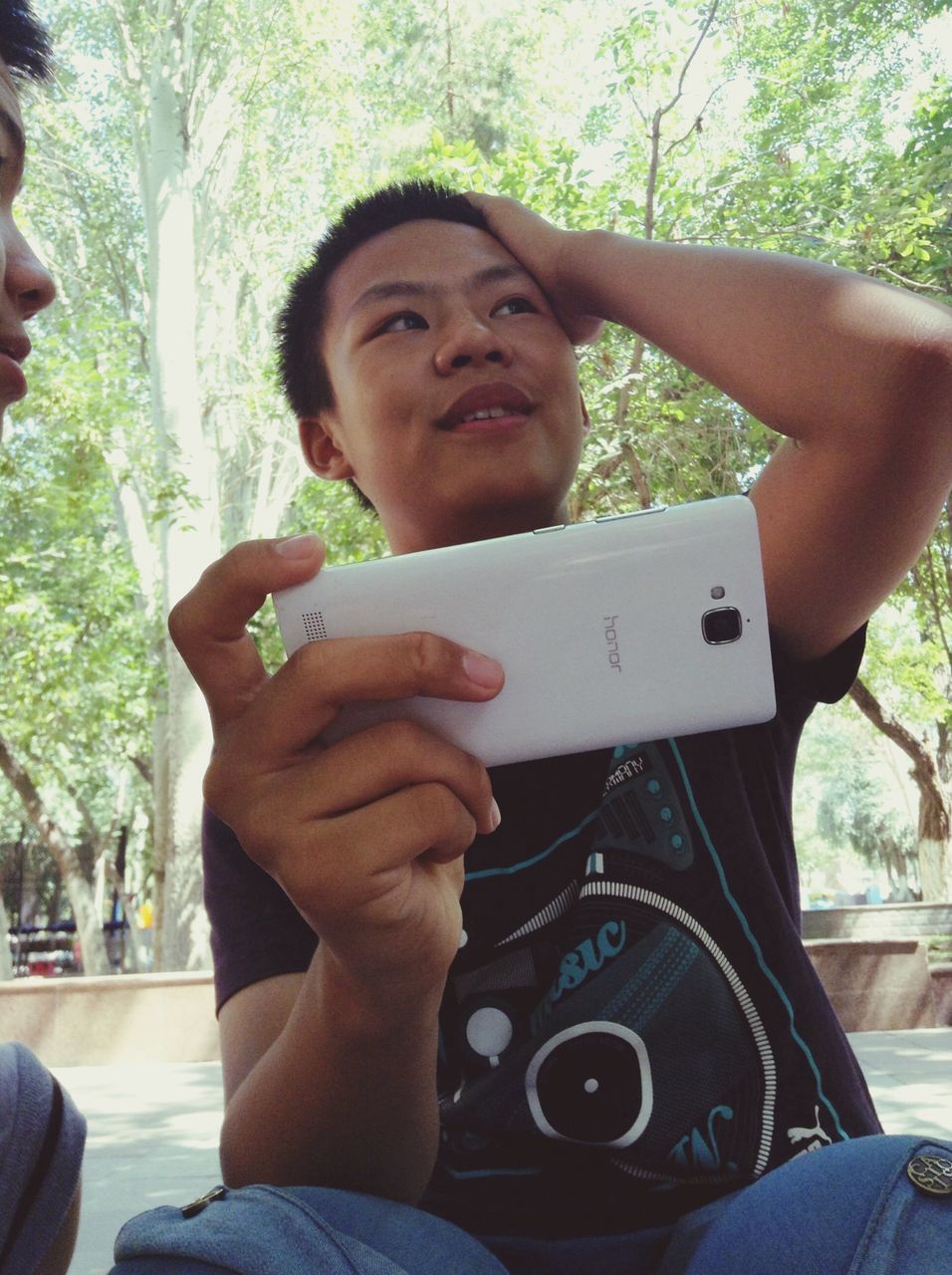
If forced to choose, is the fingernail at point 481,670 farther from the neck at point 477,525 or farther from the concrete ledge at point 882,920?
the concrete ledge at point 882,920

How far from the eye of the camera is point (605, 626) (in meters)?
1.14

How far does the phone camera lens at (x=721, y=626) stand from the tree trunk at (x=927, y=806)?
10.9m

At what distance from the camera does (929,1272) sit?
938mm

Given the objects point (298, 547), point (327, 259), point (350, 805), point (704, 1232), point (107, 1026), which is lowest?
point (107, 1026)

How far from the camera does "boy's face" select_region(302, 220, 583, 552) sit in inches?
67.6

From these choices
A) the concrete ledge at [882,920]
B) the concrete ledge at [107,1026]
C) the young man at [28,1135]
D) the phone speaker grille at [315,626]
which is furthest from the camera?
the concrete ledge at [882,920]

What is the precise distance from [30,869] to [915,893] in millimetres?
22636

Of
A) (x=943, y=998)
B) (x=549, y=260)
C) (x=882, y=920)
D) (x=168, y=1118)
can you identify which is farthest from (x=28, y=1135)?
(x=882, y=920)

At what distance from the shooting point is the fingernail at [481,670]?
103 cm

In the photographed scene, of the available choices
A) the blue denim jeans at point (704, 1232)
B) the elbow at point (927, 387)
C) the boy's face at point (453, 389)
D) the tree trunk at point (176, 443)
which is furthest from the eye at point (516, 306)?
the tree trunk at point (176, 443)

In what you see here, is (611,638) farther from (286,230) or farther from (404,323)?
(286,230)

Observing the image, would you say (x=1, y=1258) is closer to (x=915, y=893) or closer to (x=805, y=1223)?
(x=805, y=1223)

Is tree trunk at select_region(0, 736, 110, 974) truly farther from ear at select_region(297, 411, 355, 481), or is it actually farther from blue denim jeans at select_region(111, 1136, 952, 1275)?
blue denim jeans at select_region(111, 1136, 952, 1275)

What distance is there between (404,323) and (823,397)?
70cm
